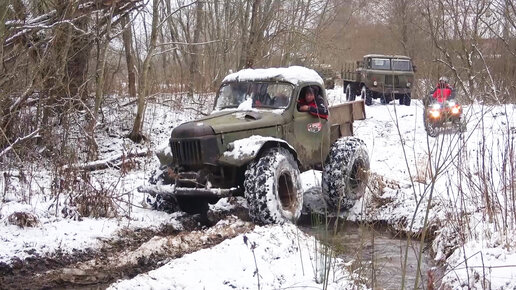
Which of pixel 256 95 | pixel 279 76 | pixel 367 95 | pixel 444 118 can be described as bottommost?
pixel 444 118

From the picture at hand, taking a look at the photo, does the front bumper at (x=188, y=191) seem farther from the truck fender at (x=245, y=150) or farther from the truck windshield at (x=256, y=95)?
the truck windshield at (x=256, y=95)

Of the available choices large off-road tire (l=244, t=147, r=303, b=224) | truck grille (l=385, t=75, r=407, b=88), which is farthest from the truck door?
truck grille (l=385, t=75, r=407, b=88)

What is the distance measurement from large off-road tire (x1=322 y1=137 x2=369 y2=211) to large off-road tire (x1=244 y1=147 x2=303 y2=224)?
0.77 metres

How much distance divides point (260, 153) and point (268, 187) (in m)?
0.51

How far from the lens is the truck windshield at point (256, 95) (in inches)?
285

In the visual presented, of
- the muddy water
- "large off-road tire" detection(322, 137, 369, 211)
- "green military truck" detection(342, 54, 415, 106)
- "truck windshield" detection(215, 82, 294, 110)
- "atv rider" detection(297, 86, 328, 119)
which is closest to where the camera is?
the muddy water

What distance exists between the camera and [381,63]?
68.5ft

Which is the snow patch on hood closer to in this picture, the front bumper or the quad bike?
the front bumper

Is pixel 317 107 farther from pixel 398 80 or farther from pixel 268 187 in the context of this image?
pixel 398 80

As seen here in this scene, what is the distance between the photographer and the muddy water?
429 centimetres

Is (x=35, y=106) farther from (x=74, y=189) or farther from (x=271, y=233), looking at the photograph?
(x=271, y=233)

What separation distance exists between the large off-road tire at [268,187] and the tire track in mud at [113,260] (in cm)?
23

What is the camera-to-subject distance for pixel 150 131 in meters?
12.6

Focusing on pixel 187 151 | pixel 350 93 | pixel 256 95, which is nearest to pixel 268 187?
pixel 187 151
